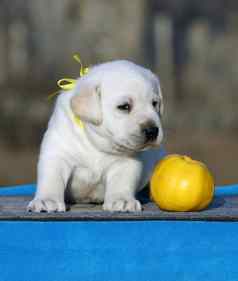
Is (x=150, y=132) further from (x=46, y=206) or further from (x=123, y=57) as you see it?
(x=123, y=57)

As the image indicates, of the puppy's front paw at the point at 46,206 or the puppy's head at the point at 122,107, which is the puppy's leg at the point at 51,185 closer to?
the puppy's front paw at the point at 46,206

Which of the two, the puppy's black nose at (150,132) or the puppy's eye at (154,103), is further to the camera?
Answer: the puppy's eye at (154,103)

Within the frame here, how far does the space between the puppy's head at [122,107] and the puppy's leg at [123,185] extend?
0.32 feet

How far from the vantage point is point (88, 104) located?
13.0ft

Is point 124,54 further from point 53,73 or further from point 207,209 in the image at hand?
point 207,209

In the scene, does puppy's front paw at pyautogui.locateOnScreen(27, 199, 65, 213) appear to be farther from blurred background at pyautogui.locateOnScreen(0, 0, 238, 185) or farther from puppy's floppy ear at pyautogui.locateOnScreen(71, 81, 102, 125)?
blurred background at pyautogui.locateOnScreen(0, 0, 238, 185)

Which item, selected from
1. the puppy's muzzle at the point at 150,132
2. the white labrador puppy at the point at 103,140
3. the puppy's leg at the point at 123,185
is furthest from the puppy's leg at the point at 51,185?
the puppy's muzzle at the point at 150,132

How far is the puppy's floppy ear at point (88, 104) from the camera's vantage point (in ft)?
12.9

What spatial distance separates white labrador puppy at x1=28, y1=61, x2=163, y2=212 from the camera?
151 inches

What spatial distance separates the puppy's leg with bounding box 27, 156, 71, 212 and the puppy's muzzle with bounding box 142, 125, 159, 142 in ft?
1.54
